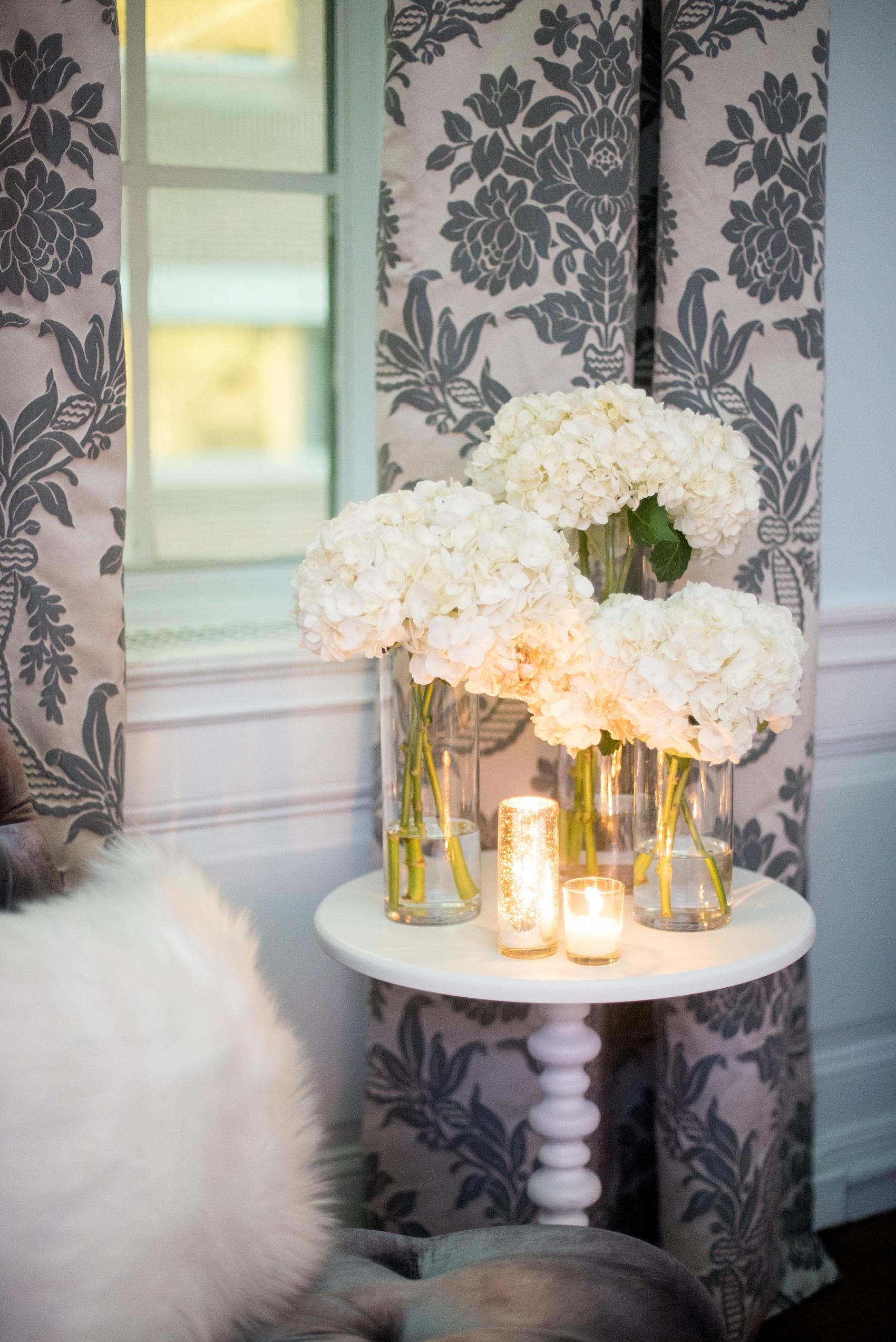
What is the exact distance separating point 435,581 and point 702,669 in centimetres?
26

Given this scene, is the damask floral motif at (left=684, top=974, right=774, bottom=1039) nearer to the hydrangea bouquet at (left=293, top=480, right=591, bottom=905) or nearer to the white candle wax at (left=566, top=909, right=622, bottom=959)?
the white candle wax at (left=566, top=909, right=622, bottom=959)

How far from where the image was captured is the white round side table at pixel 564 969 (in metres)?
1.09

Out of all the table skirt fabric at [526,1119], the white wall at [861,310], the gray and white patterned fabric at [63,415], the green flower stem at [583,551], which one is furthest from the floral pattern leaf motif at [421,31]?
the table skirt fabric at [526,1119]

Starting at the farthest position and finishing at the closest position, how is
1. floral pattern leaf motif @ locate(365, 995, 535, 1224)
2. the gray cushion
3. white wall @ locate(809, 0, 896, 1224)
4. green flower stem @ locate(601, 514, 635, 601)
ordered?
1. white wall @ locate(809, 0, 896, 1224)
2. floral pattern leaf motif @ locate(365, 995, 535, 1224)
3. green flower stem @ locate(601, 514, 635, 601)
4. the gray cushion

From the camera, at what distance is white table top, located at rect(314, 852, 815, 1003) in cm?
109

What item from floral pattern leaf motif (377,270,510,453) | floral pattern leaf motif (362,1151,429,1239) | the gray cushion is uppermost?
floral pattern leaf motif (377,270,510,453)

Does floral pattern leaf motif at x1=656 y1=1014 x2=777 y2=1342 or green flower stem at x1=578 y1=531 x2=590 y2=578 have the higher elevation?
green flower stem at x1=578 y1=531 x2=590 y2=578

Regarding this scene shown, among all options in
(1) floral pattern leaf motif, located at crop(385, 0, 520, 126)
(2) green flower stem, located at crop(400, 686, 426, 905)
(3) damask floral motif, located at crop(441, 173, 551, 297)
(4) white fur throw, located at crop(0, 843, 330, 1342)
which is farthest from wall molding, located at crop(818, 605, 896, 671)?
(4) white fur throw, located at crop(0, 843, 330, 1342)

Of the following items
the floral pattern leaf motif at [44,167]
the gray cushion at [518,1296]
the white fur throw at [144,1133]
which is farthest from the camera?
the floral pattern leaf motif at [44,167]

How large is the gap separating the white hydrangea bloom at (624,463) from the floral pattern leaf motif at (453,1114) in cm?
71

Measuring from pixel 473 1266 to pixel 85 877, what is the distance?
47 centimetres

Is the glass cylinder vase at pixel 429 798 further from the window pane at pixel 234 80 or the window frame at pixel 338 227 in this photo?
the window pane at pixel 234 80

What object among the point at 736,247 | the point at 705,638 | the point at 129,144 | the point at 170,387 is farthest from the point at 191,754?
the point at 736,247

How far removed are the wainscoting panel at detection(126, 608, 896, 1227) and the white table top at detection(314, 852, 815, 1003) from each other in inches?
9.9
